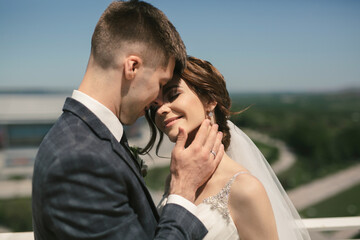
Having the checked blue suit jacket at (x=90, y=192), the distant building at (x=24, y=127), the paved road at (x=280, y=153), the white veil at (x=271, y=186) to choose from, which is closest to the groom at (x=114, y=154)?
the checked blue suit jacket at (x=90, y=192)

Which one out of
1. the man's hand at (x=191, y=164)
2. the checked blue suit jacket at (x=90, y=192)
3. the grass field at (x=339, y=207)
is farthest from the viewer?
the grass field at (x=339, y=207)

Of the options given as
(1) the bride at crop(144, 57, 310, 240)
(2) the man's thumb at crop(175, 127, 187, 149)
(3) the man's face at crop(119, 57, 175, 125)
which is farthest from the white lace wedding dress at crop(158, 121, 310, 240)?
(3) the man's face at crop(119, 57, 175, 125)

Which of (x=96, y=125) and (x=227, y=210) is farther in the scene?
(x=227, y=210)

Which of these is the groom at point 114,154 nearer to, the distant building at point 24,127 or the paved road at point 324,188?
the distant building at point 24,127

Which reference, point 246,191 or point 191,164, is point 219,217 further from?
point 191,164

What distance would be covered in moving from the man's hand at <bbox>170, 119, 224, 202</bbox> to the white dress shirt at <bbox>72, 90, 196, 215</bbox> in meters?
0.05

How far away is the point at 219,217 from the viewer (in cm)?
229

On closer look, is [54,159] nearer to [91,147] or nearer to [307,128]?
[91,147]

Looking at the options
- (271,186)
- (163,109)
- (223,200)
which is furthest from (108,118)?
(271,186)

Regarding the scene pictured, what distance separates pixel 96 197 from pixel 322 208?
212ft

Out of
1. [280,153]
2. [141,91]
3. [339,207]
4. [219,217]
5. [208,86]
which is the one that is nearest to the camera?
[141,91]

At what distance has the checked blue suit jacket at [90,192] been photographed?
4.81ft

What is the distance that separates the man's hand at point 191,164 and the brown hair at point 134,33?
0.55 m

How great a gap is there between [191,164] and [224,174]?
1.70 ft
